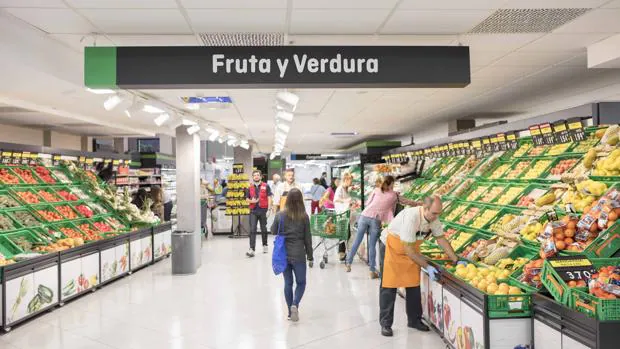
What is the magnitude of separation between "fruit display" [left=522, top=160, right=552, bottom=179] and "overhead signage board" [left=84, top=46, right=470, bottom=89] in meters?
2.60

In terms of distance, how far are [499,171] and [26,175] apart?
776cm

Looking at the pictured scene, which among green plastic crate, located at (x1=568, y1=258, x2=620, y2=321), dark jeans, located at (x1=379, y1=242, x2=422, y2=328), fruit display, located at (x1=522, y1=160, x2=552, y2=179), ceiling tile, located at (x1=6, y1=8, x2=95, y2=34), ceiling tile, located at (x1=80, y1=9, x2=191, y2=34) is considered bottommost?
dark jeans, located at (x1=379, y1=242, x2=422, y2=328)

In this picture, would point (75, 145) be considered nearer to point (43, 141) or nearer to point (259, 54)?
point (43, 141)

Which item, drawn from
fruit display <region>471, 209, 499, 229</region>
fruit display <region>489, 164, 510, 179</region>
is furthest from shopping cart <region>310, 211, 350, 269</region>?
fruit display <region>471, 209, 499, 229</region>

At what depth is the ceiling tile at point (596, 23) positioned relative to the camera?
13.1 feet

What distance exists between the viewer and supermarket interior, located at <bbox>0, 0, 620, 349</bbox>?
3957mm

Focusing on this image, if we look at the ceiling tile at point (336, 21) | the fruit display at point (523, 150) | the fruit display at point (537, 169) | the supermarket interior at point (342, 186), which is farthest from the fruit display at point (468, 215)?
the ceiling tile at point (336, 21)

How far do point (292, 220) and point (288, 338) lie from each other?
4.53ft

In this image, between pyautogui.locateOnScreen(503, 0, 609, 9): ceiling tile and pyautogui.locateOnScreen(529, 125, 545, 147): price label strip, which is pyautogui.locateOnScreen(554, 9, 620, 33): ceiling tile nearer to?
pyautogui.locateOnScreen(503, 0, 609, 9): ceiling tile

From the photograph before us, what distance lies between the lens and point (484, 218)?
21.2ft

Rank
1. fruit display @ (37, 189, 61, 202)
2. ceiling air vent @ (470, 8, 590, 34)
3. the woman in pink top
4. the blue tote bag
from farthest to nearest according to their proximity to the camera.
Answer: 1. the woman in pink top
2. fruit display @ (37, 189, 61, 202)
3. the blue tote bag
4. ceiling air vent @ (470, 8, 590, 34)

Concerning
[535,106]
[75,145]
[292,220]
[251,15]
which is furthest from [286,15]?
[75,145]

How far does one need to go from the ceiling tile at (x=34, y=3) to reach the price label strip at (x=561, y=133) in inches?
190

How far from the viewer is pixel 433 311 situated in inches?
215
